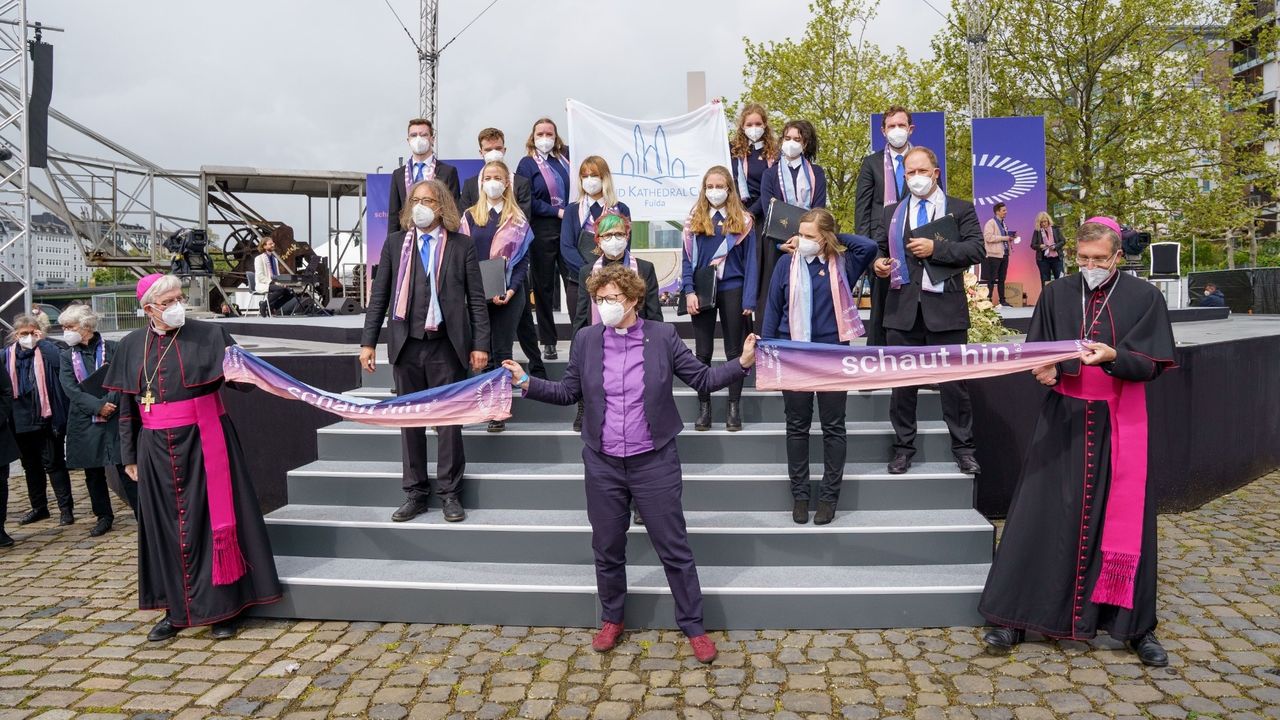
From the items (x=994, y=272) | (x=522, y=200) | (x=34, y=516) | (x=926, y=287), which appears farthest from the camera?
(x=994, y=272)

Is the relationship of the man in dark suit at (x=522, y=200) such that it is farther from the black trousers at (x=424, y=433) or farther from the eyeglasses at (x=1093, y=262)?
the eyeglasses at (x=1093, y=262)

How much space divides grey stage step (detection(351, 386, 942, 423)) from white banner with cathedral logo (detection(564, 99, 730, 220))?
11.5 feet

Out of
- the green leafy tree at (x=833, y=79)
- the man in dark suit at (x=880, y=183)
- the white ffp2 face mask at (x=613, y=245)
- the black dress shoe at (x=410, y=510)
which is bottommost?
the black dress shoe at (x=410, y=510)

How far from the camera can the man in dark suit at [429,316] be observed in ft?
18.1

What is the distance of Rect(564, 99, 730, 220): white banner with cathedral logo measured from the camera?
9648mm

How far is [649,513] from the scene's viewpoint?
14.5ft

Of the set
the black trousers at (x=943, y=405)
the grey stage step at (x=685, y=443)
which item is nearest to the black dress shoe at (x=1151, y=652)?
the black trousers at (x=943, y=405)

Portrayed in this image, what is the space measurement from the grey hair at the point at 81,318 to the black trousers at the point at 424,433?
3.41 metres

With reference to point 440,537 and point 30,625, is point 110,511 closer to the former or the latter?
point 30,625

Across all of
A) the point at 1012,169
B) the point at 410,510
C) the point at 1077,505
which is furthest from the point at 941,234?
the point at 1012,169

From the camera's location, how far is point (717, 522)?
5352 millimetres

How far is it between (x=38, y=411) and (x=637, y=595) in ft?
18.9

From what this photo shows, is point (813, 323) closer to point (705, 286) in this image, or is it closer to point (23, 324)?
point (705, 286)

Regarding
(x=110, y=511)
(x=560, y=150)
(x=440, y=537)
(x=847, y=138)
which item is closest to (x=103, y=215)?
(x=110, y=511)
